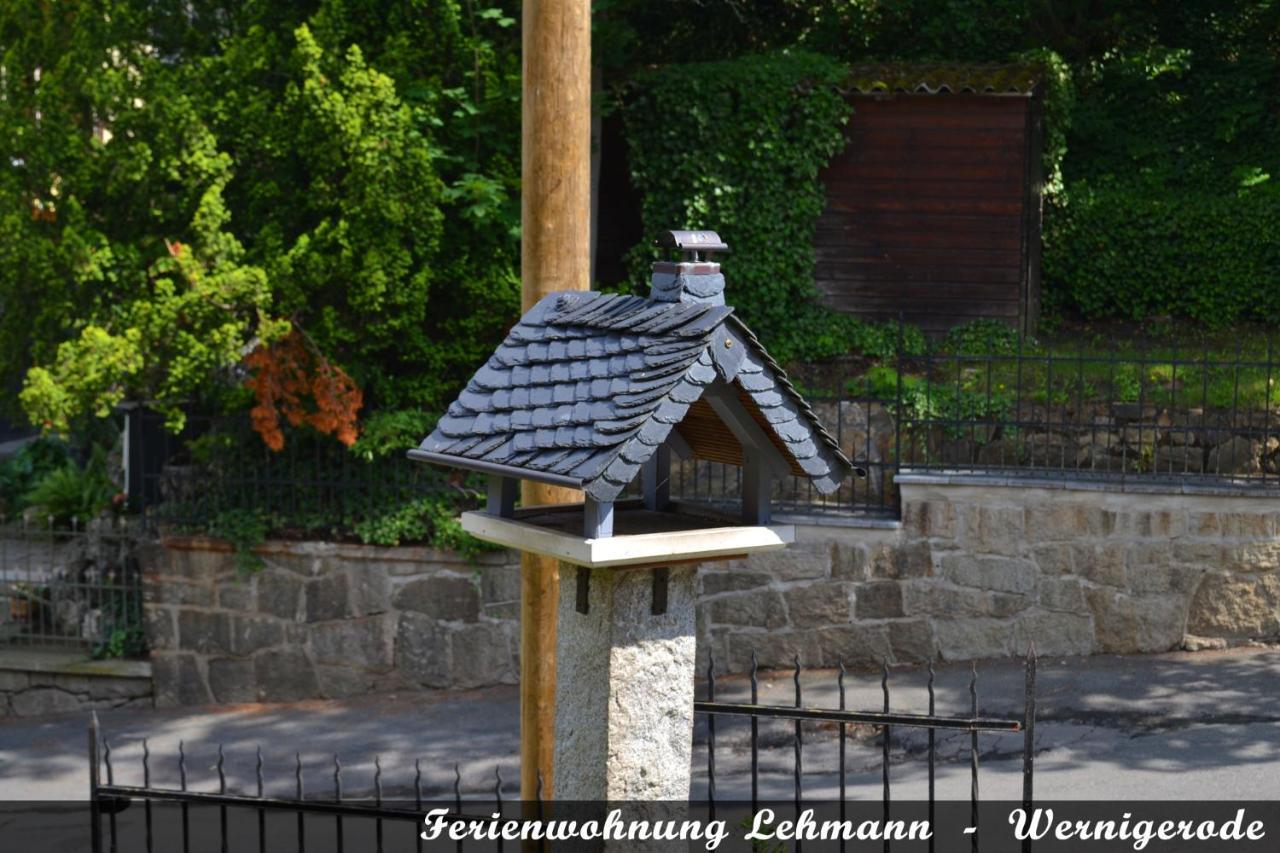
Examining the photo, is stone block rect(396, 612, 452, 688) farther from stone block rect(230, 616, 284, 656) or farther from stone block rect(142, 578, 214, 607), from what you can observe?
stone block rect(142, 578, 214, 607)

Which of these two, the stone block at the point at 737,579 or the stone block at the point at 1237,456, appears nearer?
the stone block at the point at 1237,456

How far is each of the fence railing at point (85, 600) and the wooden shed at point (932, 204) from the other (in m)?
6.96

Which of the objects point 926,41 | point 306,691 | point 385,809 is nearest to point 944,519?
point 306,691

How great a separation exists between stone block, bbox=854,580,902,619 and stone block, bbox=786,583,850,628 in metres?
0.10

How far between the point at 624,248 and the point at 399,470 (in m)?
5.02

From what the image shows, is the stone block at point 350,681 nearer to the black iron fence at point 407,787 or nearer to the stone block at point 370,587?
the stone block at point 370,587

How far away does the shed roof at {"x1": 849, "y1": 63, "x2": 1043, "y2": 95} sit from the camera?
562 inches

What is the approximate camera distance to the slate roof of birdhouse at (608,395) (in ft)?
13.2

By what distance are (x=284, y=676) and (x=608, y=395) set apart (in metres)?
7.50

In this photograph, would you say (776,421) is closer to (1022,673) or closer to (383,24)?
(1022,673)

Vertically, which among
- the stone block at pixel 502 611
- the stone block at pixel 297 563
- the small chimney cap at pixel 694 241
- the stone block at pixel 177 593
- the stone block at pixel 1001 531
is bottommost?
the stone block at pixel 502 611

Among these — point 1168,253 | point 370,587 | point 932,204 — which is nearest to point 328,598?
point 370,587

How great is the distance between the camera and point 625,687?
426 cm

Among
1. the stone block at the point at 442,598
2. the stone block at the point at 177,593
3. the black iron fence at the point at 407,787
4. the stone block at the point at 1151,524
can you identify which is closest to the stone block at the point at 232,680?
the stone block at the point at 177,593
